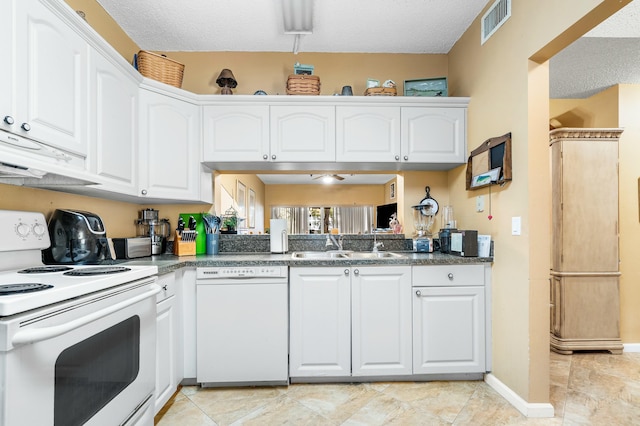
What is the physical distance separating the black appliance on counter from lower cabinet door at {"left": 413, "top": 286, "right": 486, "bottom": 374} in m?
1.98

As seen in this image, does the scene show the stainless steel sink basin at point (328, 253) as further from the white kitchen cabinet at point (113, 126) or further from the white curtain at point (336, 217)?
the white curtain at point (336, 217)

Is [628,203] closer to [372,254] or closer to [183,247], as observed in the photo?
[372,254]

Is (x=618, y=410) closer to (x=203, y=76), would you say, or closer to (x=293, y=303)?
(x=293, y=303)

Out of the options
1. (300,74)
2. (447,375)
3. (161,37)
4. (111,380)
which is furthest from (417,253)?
(161,37)

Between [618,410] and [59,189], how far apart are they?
350cm

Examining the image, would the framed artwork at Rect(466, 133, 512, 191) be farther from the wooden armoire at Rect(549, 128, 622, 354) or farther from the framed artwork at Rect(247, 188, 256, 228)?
the framed artwork at Rect(247, 188, 256, 228)

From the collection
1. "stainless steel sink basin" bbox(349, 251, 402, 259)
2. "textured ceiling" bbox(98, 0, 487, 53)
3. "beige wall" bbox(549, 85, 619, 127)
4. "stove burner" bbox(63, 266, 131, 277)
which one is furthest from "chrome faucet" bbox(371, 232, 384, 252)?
"beige wall" bbox(549, 85, 619, 127)

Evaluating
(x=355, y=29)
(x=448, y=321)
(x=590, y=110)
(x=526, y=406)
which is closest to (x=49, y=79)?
(x=355, y=29)

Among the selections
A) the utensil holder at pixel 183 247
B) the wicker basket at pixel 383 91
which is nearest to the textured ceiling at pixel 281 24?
the wicker basket at pixel 383 91

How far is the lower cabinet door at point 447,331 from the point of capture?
214 cm

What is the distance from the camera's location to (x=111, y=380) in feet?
4.00

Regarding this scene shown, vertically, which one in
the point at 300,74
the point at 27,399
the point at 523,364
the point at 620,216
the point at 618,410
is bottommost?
the point at 618,410

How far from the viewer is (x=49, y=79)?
135cm

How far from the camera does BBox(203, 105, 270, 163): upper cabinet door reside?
7.89 ft
